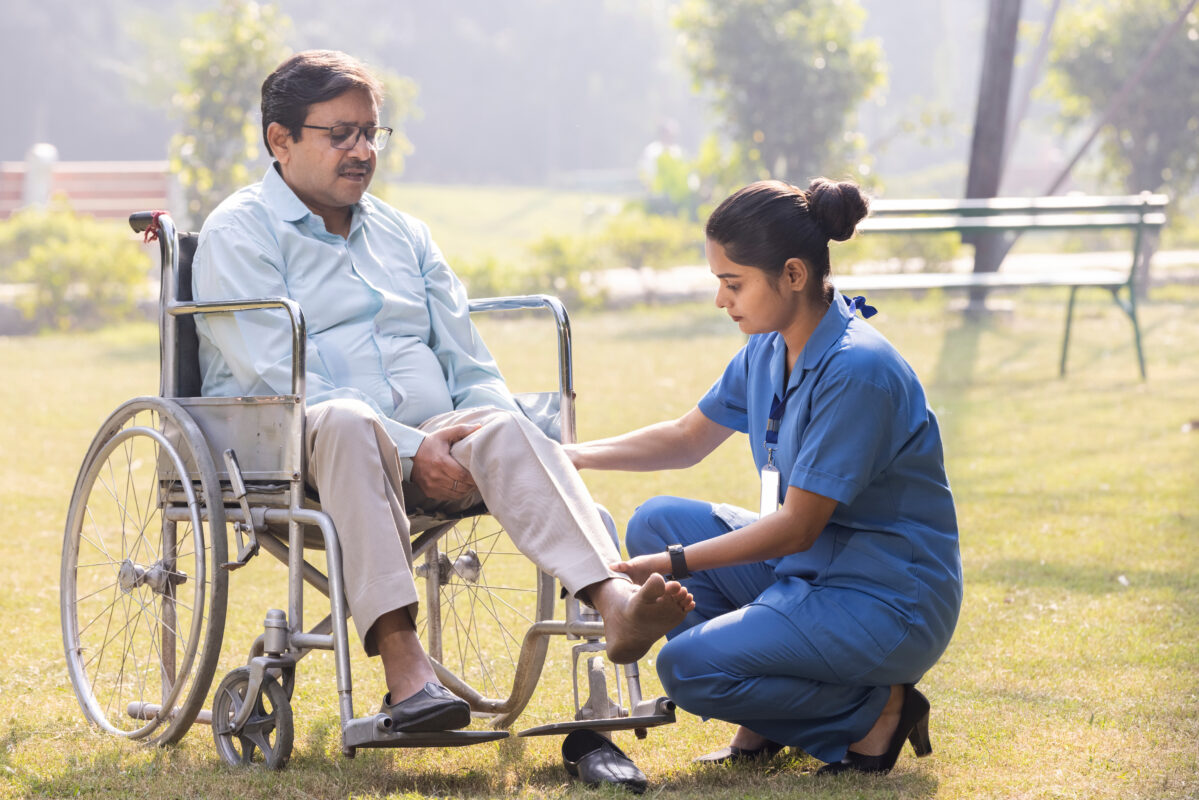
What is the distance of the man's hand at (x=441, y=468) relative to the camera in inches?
106

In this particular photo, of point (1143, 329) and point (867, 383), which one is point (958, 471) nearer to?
point (867, 383)

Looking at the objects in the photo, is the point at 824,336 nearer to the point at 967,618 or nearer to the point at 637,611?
the point at 637,611

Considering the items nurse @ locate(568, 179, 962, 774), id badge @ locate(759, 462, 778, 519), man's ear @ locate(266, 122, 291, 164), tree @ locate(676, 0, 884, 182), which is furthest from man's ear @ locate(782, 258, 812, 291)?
tree @ locate(676, 0, 884, 182)

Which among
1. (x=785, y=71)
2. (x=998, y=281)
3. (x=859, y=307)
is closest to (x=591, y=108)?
(x=785, y=71)

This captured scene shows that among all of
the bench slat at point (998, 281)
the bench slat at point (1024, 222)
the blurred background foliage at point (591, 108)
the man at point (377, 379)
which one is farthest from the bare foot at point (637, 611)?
the bench slat at point (1024, 222)

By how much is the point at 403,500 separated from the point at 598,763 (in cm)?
61

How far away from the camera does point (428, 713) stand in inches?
95.0

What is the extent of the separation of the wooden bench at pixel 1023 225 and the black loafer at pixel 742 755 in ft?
17.0

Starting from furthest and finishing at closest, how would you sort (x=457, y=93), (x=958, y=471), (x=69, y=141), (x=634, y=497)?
(x=457, y=93) → (x=69, y=141) → (x=958, y=471) → (x=634, y=497)

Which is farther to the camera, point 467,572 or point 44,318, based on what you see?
point 44,318

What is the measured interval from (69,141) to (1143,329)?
31.6m

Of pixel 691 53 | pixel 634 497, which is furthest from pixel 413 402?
pixel 691 53

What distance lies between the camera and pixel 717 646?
2.58 meters

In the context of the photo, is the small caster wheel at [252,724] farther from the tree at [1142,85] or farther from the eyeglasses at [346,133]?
the tree at [1142,85]
